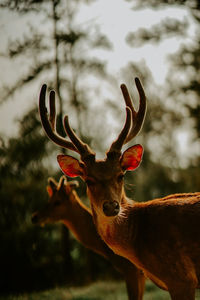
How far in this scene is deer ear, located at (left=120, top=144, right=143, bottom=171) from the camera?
6.10m

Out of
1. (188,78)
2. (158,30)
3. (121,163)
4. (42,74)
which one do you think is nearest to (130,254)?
(121,163)

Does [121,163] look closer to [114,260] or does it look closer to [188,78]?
[114,260]

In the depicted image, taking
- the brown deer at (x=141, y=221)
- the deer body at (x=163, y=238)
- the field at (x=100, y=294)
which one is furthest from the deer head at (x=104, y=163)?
the field at (x=100, y=294)

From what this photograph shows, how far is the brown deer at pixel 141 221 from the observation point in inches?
212

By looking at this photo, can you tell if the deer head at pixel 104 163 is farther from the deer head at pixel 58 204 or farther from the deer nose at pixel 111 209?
the deer head at pixel 58 204

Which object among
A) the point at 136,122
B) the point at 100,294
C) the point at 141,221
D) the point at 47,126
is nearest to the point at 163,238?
the point at 141,221

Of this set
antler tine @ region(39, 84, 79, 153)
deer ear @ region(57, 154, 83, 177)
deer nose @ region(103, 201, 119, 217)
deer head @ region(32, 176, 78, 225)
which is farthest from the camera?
deer head @ region(32, 176, 78, 225)

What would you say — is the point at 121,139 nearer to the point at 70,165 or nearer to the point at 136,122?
the point at 136,122

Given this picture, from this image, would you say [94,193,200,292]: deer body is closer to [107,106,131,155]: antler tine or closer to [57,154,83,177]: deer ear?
[57,154,83,177]: deer ear

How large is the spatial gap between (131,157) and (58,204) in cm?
415

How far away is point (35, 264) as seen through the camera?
14508 millimetres

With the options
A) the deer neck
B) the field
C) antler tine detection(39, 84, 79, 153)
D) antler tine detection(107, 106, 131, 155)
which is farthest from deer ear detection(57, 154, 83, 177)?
the field

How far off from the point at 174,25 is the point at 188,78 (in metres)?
4.02

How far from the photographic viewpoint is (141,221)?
595 centimetres
